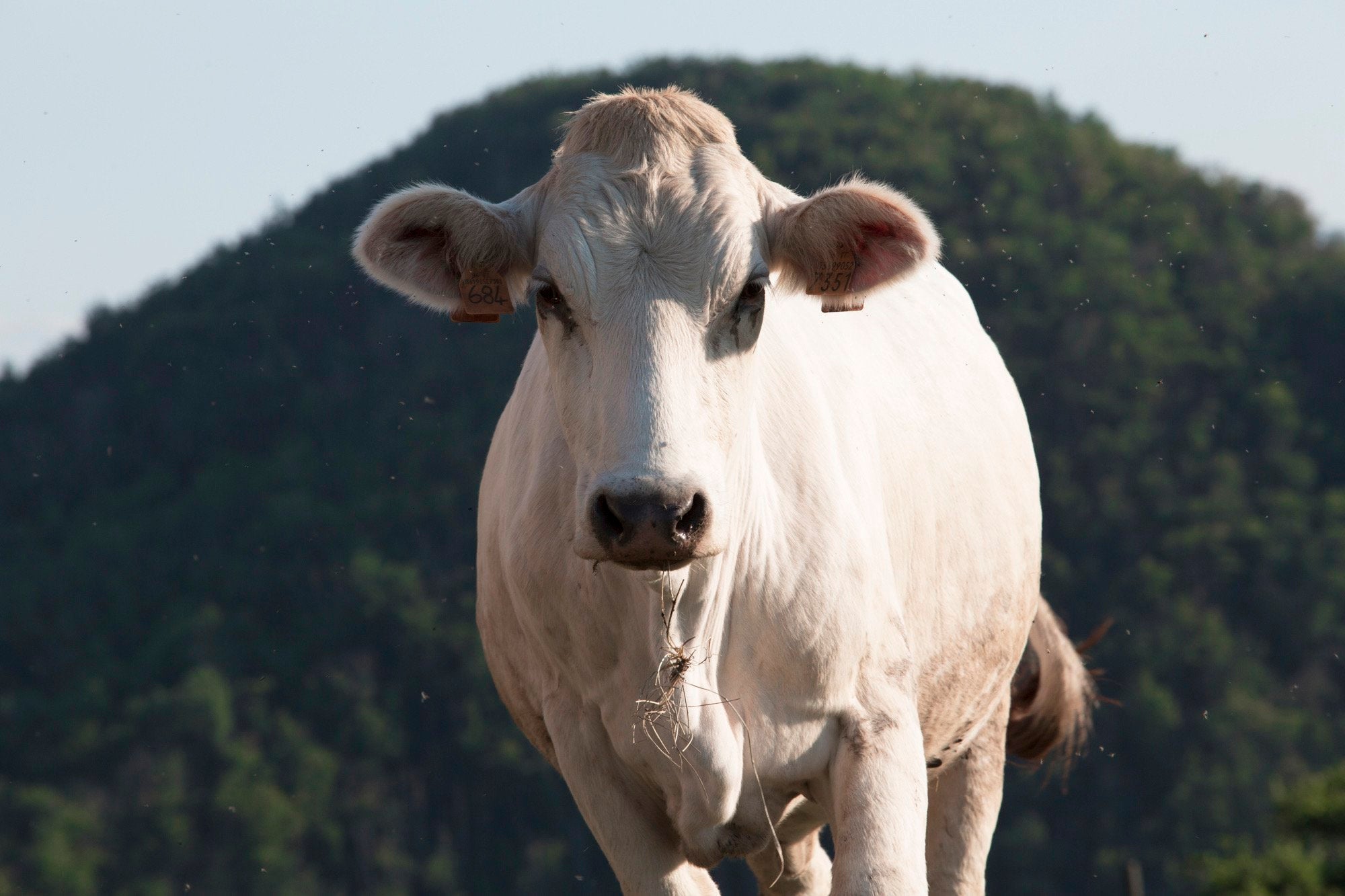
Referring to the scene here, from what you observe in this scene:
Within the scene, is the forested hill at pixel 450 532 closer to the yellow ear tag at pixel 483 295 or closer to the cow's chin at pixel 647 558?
the yellow ear tag at pixel 483 295

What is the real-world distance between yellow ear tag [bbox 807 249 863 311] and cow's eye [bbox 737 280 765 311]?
35 centimetres

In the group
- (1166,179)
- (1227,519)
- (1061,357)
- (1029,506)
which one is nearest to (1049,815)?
(1227,519)

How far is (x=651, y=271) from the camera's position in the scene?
13.5ft

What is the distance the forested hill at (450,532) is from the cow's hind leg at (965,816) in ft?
157

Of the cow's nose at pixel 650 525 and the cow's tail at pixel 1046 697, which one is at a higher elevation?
the cow's nose at pixel 650 525

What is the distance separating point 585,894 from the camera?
6700cm

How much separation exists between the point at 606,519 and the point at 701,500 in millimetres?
228

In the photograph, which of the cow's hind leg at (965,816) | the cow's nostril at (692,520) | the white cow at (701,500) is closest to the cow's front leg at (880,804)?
the white cow at (701,500)

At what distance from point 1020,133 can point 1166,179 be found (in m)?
8.40

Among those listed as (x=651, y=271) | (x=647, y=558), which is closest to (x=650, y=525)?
(x=647, y=558)

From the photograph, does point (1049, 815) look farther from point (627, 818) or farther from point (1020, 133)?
point (627, 818)

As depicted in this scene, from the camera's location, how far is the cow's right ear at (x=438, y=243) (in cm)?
445

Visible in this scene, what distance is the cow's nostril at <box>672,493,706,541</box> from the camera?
374cm

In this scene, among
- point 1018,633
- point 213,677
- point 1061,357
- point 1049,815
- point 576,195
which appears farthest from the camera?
point 1061,357
